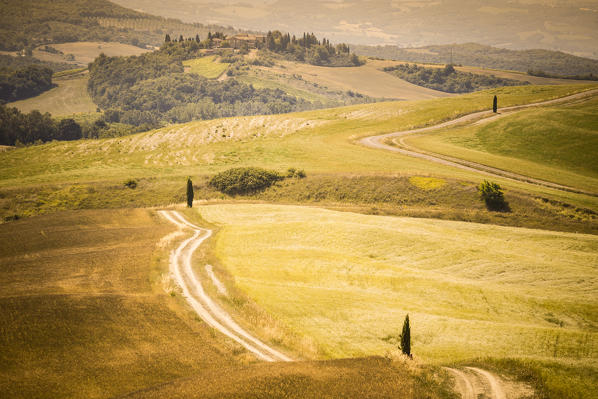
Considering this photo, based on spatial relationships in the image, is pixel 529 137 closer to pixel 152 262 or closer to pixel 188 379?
pixel 152 262

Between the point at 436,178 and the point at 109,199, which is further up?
the point at 436,178

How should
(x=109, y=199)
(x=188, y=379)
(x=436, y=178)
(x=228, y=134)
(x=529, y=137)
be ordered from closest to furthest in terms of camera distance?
1. (x=188, y=379)
2. (x=436, y=178)
3. (x=109, y=199)
4. (x=529, y=137)
5. (x=228, y=134)

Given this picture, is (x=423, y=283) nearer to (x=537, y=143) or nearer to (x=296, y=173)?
(x=296, y=173)

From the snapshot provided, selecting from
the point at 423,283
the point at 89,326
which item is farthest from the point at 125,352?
the point at 423,283

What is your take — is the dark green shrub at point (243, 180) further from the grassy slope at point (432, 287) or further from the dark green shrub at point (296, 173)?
the grassy slope at point (432, 287)

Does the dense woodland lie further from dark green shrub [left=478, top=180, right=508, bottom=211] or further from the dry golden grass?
dark green shrub [left=478, top=180, right=508, bottom=211]

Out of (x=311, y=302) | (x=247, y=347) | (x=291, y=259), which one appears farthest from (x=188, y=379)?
(x=291, y=259)

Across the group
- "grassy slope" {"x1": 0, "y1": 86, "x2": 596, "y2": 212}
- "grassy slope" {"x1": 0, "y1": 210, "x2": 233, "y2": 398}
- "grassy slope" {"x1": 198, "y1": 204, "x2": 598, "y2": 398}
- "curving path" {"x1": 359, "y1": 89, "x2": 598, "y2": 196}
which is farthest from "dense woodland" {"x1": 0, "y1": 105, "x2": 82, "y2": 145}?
"grassy slope" {"x1": 198, "y1": 204, "x2": 598, "y2": 398}

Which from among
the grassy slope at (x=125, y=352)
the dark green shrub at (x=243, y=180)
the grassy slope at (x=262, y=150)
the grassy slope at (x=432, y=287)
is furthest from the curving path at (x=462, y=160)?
the grassy slope at (x=125, y=352)
